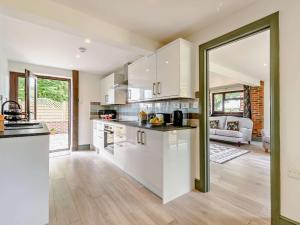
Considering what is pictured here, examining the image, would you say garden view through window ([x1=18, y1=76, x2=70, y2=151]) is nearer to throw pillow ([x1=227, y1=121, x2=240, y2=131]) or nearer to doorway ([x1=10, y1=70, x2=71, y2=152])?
doorway ([x1=10, y1=70, x2=71, y2=152])

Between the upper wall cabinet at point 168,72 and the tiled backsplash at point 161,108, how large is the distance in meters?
0.22

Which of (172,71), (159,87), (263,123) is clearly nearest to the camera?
(172,71)

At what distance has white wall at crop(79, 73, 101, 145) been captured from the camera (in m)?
4.73

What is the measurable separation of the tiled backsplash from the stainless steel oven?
2.30ft

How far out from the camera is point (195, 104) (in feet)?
7.93

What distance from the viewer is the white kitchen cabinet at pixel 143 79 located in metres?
2.73

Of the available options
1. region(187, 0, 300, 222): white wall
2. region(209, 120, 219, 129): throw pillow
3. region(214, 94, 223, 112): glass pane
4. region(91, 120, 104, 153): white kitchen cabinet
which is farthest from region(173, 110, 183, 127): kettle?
region(214, 94, 223, 112): glass pane

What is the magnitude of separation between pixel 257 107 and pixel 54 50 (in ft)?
22.6

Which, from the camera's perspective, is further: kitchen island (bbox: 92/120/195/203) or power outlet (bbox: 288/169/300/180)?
kitchen island (bbox: 92/120/195/203)

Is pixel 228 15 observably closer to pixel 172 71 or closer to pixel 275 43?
pixel 275 43

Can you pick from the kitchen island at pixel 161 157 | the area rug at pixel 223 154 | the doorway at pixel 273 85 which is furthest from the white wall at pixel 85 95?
the doorway at pixel 273 85

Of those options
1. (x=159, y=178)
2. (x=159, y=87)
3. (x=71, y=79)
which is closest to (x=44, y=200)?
(x=159, y=178)

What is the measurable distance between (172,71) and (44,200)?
7.05 feet

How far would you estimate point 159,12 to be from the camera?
192 cm
